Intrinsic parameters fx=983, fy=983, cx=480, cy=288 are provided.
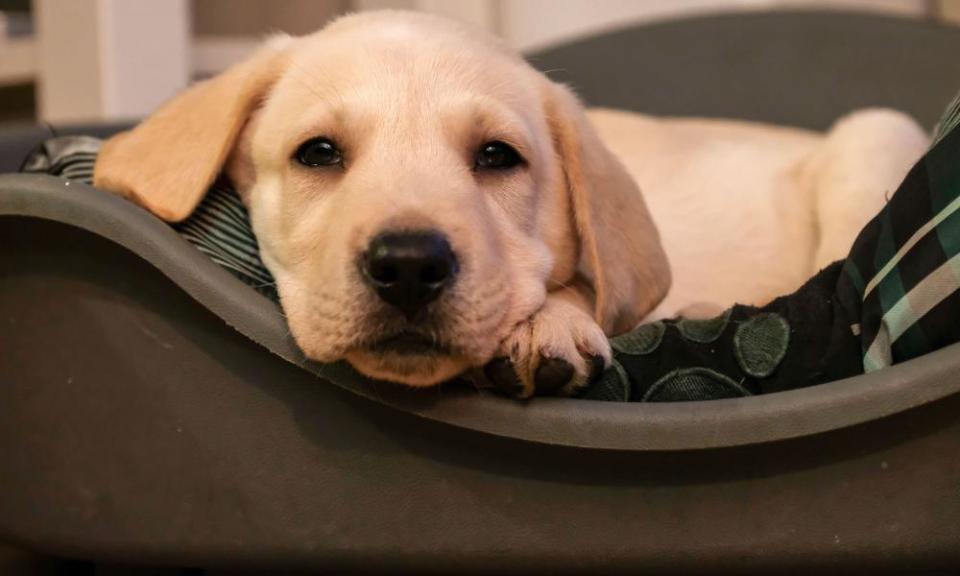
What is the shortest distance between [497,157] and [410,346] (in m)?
0.50

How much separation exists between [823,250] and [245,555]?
1641 mm

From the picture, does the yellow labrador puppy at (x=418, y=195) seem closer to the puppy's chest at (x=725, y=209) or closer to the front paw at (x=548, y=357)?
the front paw at (x=548, y=357)

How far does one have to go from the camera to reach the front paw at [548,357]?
4.95 feet

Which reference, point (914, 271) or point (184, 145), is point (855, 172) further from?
point (184, 145)

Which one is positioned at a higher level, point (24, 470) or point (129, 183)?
point (129, 183)

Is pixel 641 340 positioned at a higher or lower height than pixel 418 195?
lower

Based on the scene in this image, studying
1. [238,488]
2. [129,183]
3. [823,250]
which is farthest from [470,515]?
[823,250]

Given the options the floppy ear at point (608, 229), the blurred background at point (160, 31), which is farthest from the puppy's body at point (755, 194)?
the blurred background at point (160, 31)

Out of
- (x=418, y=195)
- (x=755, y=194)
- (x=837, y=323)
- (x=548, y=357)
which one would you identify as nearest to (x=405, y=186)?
(x=418, y=195)

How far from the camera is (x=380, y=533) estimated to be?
1564mm

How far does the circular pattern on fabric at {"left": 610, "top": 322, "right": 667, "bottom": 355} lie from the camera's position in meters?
1.69

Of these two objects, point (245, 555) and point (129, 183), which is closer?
point (245, 555)

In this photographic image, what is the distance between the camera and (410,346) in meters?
1.45

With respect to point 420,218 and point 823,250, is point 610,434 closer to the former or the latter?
point 420,218
